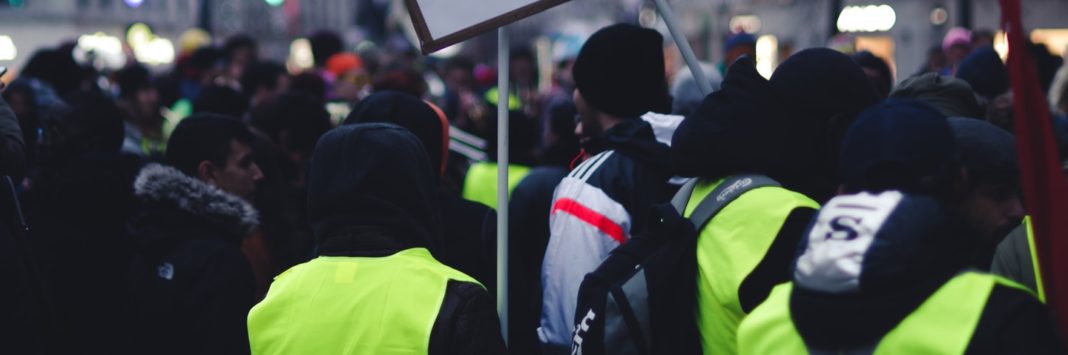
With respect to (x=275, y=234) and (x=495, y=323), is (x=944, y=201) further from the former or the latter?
(x=275, y=234)

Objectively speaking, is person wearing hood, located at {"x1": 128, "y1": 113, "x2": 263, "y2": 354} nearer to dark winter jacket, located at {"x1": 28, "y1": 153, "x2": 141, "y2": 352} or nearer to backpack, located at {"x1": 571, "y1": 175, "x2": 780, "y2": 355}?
dark winter jacket, located at {"x1": 28, "y1": 153, "x2": 141, "y2": 352}

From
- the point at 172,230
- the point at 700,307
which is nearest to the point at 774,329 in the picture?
the point at 700,307

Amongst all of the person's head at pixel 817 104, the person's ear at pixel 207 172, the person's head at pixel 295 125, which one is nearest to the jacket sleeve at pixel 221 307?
the person's ear at pixel 207 172

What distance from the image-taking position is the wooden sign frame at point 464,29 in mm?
4094

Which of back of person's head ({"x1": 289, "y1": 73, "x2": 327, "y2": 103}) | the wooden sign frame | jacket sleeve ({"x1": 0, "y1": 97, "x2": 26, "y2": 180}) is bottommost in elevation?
back of person's head ({"x1": 289, "y1": 73, "x2": 327, "y2": 103})

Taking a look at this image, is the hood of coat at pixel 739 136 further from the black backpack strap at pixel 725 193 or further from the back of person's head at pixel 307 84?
the back of person's head at pixel 307 84

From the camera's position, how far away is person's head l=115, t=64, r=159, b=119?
1092 centimetres

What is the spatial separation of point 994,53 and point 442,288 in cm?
387

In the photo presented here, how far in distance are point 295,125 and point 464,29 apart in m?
3.02

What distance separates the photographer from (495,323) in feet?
11.6

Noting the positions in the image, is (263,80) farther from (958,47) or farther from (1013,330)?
(1013,330)

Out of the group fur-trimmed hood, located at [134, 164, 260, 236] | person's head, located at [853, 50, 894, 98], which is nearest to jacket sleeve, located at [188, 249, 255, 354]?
fur-trimmed hood, located at [134, 164, 260, 236]

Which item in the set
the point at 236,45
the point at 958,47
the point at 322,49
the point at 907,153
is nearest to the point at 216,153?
the point at 907,153

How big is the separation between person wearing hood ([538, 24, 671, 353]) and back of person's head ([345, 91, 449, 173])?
75 centimetres
